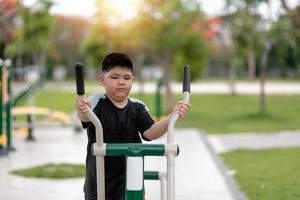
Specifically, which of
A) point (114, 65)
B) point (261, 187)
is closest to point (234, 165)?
point (261, 187)

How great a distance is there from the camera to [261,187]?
6723 millimetres

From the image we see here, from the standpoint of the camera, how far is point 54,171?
26.4ft

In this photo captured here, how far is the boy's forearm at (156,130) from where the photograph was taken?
3.46 meters

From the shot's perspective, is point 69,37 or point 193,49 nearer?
point 193,49

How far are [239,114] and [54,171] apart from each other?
1103cm

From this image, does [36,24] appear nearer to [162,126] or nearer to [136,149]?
[162,126]

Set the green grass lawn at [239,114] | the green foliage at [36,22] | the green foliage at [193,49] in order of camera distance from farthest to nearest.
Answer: the green foliage at [36,22], the green foliage at [193,49], the green grass lawn at [239,114]

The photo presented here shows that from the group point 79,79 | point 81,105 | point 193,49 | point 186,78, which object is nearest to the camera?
point 79,79

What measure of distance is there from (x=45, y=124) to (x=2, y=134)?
212 centimetres

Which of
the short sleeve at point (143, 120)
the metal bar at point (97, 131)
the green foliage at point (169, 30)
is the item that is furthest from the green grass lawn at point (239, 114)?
the metal bar at point (97, 131)

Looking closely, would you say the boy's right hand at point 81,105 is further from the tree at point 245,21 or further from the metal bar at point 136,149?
the tree at point 245,21

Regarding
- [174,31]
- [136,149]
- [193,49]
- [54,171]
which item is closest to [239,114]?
[193,49]

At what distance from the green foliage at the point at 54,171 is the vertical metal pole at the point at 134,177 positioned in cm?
481

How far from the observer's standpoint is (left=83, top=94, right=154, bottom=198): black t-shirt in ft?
11.3
